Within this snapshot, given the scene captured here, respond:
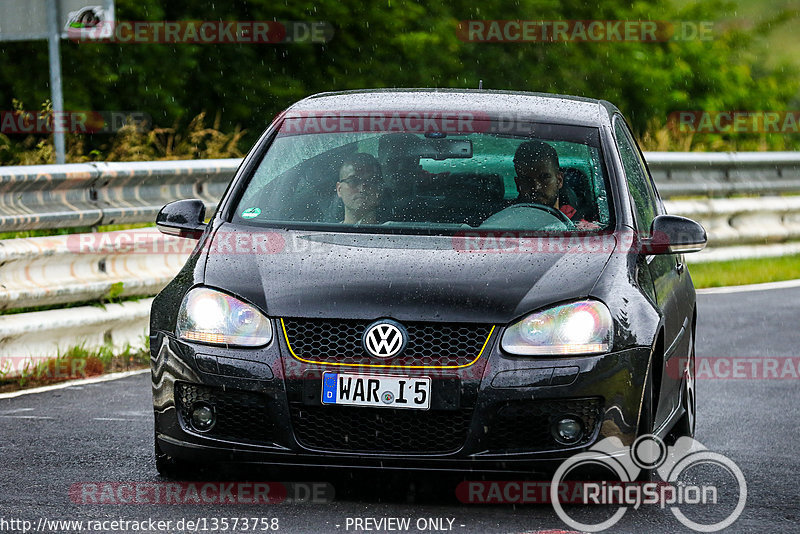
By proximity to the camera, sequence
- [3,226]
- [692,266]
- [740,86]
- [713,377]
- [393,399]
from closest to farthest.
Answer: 1. [393,399]
2. [3,226]
3. [713,377]
4. [692,266]
5. [740,86]

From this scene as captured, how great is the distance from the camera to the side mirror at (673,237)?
641 cm

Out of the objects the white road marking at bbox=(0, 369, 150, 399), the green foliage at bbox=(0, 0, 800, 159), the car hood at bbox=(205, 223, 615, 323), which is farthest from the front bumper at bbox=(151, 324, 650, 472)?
the green foliage at bbox=(0, 0, 800, 159)

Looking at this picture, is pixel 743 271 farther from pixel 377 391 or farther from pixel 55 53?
pixel 377 391

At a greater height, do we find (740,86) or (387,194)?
(387,194)

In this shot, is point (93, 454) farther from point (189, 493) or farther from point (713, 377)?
point (713, 377)

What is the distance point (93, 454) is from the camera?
6723mm

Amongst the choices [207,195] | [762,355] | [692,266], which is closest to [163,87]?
[692,266]

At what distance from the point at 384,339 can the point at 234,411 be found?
0.62 m

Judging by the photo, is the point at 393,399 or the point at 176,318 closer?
the point at 393,399

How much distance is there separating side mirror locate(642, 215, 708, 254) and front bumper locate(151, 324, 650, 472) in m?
0.79

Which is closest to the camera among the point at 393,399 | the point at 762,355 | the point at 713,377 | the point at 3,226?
the point at 393,399

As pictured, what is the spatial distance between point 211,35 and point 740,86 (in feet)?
53.4
